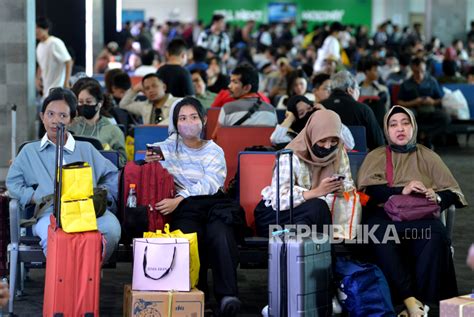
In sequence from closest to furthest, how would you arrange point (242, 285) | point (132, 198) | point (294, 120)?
1. point (132, 198)
2. point (242, 285)
3. point (294, 120)

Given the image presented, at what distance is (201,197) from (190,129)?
0.43m

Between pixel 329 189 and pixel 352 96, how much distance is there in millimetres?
3153

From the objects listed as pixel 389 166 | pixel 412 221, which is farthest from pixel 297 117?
pixel 412 221

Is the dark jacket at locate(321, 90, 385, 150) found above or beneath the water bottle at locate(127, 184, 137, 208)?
above

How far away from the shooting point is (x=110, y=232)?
21.7 feet

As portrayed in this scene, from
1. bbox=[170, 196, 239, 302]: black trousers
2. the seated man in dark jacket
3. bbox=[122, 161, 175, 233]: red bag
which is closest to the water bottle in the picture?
bbox=[122, 161, 175, 233]: red bag

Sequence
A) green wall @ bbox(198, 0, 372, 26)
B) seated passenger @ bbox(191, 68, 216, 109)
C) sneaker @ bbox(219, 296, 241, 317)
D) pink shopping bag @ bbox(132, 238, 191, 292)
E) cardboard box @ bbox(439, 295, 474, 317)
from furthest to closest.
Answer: green wall @ bbox(198, 0, 372, 26) < seated passenger @ bbox(191, 68, 216, 109) < sneaker @ bbox(219, 296, 241, 317) < pink shopping bag @ bbox(132, 238, 191, 292) < cardboard box @ bbox(439, 295, 474, 317)

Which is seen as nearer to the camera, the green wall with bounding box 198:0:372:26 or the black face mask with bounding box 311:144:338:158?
the black face mask with bounding box 311:144:338:158

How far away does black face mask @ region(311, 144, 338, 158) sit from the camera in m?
7.09

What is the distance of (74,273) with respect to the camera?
20.3 feet

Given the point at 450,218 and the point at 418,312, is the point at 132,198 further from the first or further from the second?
the point at 450,218

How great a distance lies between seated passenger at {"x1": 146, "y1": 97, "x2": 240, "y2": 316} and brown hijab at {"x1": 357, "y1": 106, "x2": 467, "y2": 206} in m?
0.93

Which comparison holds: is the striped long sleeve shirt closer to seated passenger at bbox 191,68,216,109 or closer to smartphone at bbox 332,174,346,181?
smartphone at bbox 332,174,346,181

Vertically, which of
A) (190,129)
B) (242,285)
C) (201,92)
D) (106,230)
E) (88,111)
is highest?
(201,92)
